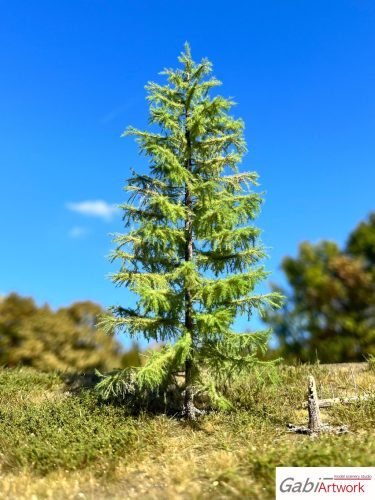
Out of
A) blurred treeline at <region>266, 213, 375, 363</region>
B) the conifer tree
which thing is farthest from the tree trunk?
blurred treeline at <region>266, 213, 375, 363</region>

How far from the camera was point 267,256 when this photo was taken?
12.4m

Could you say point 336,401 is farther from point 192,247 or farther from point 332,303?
point 332,303

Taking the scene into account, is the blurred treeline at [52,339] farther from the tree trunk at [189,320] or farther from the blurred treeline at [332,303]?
the tree trunk at [189,320]

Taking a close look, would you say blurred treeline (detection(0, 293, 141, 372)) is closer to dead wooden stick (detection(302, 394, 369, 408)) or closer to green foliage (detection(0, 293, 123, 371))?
green foliage (detection(0, 293, 123, 371))

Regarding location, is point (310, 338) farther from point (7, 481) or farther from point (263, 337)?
point (7, 481)

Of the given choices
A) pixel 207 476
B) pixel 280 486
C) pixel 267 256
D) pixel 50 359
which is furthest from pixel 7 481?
pixel 50 359

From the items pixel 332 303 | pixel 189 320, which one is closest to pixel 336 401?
pixel 189 320

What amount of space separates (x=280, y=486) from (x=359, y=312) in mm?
15360

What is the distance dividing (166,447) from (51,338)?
14.6 m

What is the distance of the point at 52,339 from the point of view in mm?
23453

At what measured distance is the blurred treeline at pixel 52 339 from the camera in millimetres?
22859

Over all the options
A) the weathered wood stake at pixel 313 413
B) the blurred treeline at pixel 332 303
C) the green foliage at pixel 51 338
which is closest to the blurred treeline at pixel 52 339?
the green foliage at pixel 51 338

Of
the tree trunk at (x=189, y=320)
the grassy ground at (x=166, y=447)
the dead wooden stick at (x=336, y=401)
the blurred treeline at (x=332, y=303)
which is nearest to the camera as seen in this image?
the grassy ground at (x=166, y=447)

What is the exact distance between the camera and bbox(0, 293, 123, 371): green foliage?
900 inches
